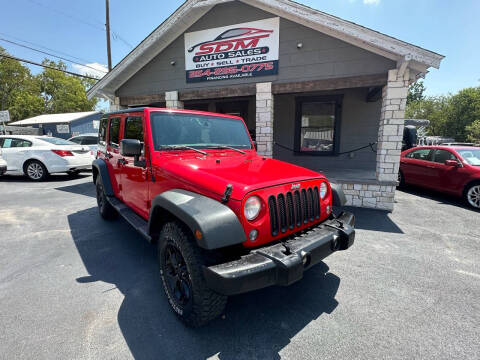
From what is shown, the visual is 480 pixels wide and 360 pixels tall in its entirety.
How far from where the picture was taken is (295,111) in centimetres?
803

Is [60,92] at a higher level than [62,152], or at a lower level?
higher

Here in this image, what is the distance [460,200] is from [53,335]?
836cm

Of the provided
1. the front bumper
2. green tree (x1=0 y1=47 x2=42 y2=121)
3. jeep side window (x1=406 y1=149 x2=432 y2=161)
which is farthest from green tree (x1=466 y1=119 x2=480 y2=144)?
green tree (x1=0 y1=47 x2=42 y2=121)

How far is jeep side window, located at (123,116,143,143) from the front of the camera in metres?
2.87

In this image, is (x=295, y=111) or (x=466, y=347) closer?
(x=466, y=347)

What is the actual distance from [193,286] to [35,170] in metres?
8.91

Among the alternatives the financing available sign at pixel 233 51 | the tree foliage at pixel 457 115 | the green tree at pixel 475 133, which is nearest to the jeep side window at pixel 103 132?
the financing available sign at pixel 233 51

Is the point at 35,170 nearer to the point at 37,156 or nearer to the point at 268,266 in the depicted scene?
the point at 37,156

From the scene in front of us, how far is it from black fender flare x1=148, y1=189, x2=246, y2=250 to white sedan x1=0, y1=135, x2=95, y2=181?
787cm

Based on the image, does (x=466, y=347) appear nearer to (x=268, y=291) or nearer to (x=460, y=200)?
(x=268, y=291)

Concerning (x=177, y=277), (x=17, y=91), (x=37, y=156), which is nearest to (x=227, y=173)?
(x=177, y=277)

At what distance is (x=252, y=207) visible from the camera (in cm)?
188

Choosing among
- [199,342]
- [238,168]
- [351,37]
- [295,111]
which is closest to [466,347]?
[199,342]

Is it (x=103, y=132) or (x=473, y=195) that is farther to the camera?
(x=473, y=195)
